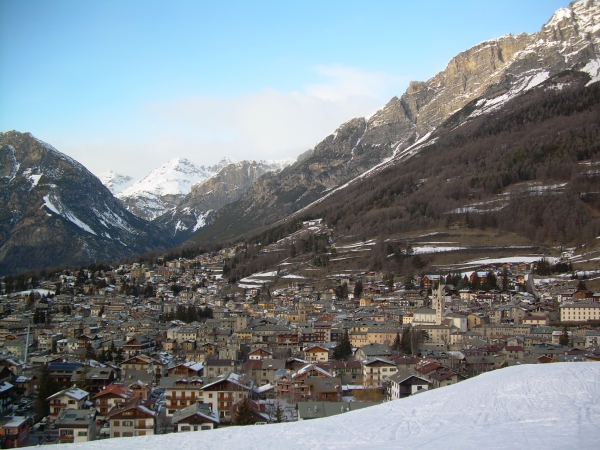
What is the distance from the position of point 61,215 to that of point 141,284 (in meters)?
75.2

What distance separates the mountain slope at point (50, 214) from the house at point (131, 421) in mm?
125953

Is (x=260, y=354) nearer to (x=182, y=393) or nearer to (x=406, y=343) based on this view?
(x=406, y=343)

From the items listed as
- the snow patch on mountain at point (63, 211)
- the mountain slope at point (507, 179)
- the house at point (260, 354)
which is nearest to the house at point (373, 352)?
the house at point (260, 354)

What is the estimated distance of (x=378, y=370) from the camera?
34719 millimetres

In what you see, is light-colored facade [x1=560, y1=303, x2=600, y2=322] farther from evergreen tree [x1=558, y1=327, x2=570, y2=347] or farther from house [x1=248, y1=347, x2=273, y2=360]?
house [x1=248, y1=347, x2=273, y2=360]

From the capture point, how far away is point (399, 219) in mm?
101438

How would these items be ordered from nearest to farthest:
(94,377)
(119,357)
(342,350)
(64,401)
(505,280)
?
(64,401), (94,377), (119,357), (342,350), (505,280)

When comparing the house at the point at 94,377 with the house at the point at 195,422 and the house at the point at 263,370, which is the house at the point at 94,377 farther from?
the house at the point at 195,422

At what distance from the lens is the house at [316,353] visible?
42219 millimetres

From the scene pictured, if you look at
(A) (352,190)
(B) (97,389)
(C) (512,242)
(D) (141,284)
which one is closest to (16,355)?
(B) (97,389)

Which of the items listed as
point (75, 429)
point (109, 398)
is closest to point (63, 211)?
point (109, 398)

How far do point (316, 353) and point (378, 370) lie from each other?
8.39 metres

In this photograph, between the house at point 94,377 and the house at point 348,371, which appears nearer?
the house at point 94,377

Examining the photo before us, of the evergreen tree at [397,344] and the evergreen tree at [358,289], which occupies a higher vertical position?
the evergreen tree at [358,289]
